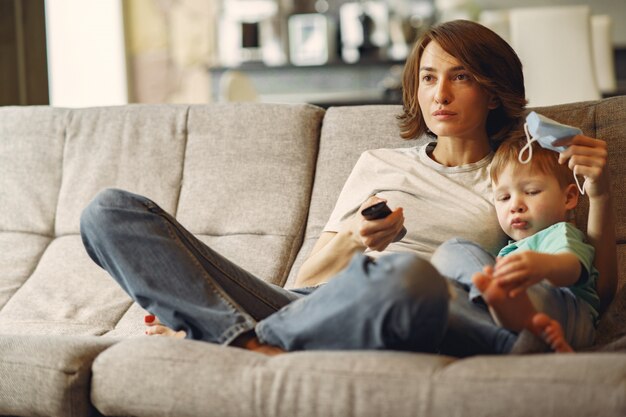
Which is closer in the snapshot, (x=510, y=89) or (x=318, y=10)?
(x=510, y=89)

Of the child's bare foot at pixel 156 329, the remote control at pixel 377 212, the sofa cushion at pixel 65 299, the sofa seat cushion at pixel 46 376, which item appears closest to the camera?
the sofa seat cushion at pixel 46 376

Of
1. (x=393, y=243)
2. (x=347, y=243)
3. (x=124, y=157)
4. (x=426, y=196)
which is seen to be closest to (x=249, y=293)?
(x=347, y=243)

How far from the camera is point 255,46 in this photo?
20.7 ft

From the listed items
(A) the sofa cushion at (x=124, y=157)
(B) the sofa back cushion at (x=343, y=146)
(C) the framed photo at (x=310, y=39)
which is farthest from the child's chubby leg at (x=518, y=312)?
(C) the framed photo at (x=310, y=39)

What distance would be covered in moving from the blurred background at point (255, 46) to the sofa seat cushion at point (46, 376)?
11.8 feet

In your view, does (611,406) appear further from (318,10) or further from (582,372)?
(318,10)

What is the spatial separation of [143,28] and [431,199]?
461 cm

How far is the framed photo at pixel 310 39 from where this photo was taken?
6.21 m

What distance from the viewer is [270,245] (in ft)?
7.78

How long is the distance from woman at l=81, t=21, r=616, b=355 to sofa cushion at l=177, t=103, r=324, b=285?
325 mm

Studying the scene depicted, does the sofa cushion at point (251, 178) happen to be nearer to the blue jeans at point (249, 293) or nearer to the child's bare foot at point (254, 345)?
the blue jeans at point (249, 293)

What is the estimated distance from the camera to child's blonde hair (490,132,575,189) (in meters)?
1.83

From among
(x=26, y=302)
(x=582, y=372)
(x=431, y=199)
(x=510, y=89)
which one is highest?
(x=510, y=89)

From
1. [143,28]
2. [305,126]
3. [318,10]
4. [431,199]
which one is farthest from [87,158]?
[318,10]
